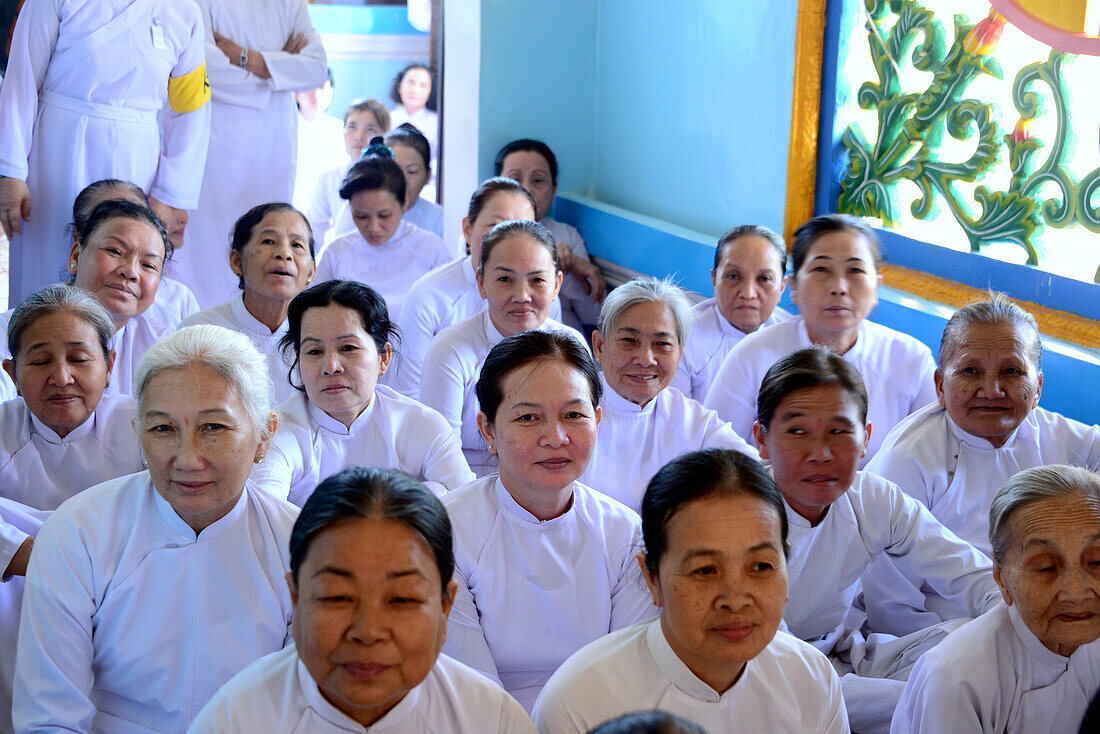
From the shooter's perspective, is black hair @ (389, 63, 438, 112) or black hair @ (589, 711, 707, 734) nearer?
black hair @ (589, 711, 707, 734)

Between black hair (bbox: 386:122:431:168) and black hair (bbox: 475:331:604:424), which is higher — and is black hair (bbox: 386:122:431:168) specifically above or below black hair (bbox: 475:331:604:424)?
above

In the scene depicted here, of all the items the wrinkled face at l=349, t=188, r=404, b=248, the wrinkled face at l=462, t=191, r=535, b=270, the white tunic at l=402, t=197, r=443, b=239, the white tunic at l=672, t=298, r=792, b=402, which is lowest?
the white tunic at l=672, t=298, r=792, b=402

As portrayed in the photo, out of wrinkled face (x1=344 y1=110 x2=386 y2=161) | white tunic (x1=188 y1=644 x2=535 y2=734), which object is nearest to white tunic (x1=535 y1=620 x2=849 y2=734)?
white tunic (x1=188 y1=644 x2=535 y2=734)

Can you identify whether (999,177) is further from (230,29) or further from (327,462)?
(230,29)

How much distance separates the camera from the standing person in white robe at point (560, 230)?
554 centimetres

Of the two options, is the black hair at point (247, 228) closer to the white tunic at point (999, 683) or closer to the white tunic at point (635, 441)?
the white tunic at point (635, 441)

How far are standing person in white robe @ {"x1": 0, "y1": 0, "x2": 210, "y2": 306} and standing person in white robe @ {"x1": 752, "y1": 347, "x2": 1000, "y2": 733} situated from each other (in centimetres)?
329

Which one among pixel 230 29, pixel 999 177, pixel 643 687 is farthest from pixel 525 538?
pixel 230 29

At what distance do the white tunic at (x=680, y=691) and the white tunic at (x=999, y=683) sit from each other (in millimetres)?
189

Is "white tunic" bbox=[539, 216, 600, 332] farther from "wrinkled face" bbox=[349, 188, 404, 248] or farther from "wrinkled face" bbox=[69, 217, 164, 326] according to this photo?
"wrinkled face" bbox=[69, 217, 164, 326]

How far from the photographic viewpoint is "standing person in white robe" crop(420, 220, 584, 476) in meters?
3.56

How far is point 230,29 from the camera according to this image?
538 cm

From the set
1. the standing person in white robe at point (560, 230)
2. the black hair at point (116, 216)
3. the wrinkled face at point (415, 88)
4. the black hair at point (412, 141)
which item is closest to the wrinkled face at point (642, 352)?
the black hair at point (116, 216)

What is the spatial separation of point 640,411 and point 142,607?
5.05 ft
